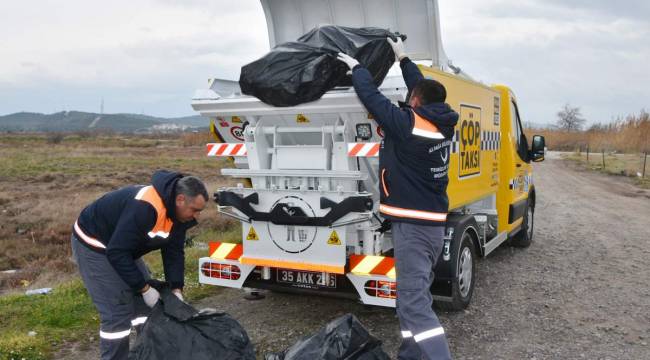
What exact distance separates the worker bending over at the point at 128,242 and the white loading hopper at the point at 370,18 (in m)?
3.00

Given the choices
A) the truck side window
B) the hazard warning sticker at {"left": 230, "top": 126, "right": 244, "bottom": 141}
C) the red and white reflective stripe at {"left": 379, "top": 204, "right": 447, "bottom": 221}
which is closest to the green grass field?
the hazard warning sticker at {"left": 230, "top": 126, "right": 244, "bottom": 141}

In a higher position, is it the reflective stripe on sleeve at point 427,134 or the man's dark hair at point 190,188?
the reflective stripe on sleeve at point 427,134

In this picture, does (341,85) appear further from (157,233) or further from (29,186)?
(29,186)

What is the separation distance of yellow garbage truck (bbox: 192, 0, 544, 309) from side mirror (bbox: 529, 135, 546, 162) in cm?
241

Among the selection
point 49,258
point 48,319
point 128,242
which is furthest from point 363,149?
point 49,258

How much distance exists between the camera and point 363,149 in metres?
4.12

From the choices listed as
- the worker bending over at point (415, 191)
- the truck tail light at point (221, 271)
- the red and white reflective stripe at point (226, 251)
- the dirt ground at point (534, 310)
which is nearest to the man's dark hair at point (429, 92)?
the worker bending over at point (415, 191)

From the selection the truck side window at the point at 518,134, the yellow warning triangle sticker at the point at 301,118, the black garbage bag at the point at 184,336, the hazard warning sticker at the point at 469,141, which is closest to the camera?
the black garbage bag at the point at 184,336

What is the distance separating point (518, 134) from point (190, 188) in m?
5.56

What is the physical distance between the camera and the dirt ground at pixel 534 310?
14.3 feet

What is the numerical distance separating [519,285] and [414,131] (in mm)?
3482

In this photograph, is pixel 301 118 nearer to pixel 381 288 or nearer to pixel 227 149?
pixel 227 149

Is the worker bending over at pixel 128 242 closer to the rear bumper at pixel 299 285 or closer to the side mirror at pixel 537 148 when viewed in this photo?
the rear bumper at pixel 299 285

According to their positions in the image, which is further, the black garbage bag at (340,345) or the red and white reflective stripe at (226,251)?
the red and white reflective stripe at (226,251)
